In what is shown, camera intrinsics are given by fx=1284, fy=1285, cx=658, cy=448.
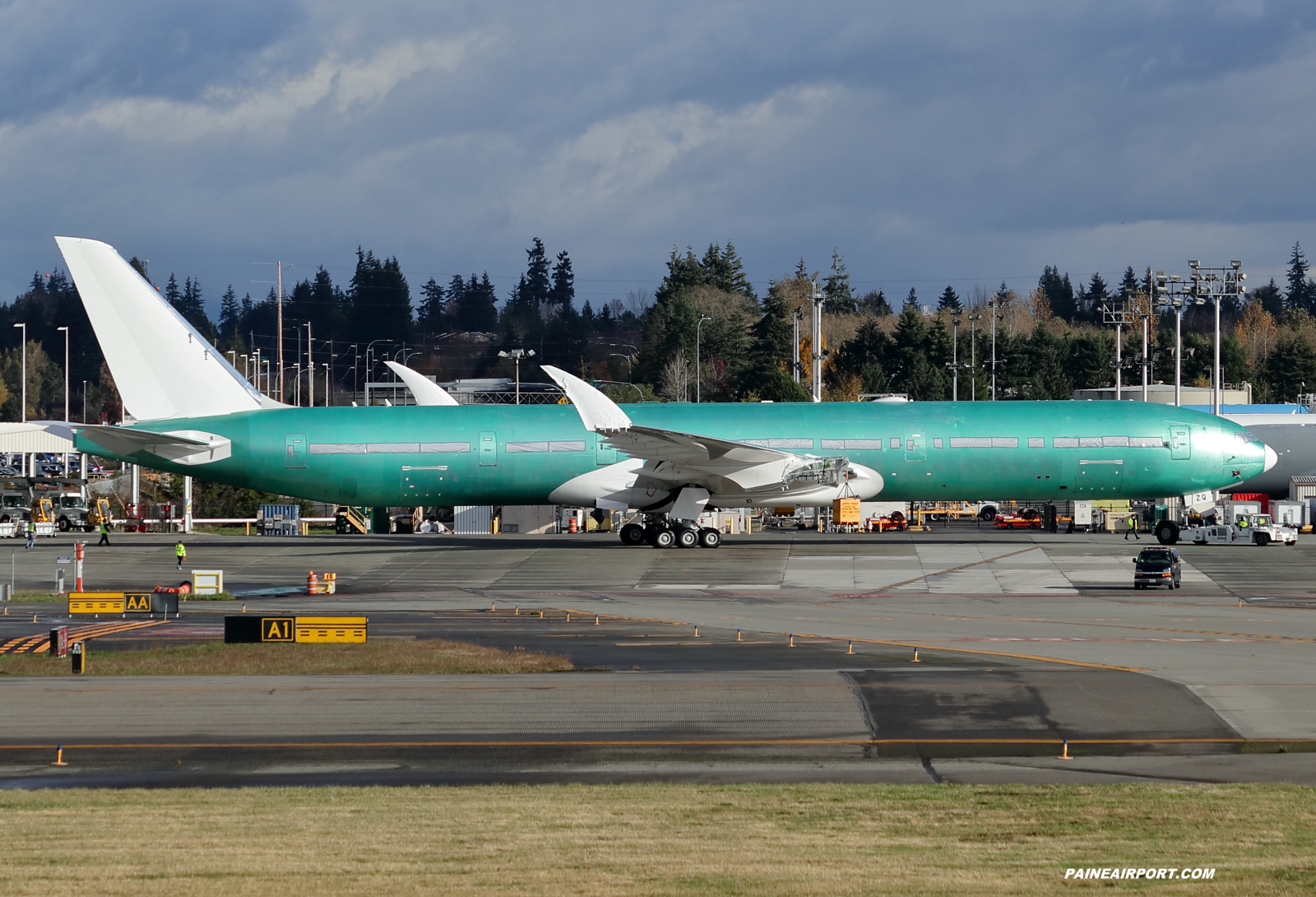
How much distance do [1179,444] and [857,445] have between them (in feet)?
43.0

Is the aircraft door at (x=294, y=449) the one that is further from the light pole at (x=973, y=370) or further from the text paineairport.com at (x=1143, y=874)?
the light pole at (x=973, y=370)

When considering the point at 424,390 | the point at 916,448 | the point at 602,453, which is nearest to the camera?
the point at 916,448

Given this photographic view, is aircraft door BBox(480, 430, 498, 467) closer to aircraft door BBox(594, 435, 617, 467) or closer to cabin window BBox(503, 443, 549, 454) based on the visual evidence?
cabin window BBox(503, 443, 549, 454)

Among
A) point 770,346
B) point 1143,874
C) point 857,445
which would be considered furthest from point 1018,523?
point 1143,874

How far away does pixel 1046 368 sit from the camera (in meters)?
151

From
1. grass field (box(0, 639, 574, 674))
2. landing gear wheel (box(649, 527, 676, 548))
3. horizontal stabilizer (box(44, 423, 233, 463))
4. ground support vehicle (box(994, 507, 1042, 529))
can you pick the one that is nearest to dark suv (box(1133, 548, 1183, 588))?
landing gear wheel (box(649, 527, 676, 548))

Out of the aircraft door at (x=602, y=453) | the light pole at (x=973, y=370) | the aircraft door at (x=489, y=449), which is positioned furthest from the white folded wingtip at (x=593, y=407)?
the light pole at (x=973, y=370)

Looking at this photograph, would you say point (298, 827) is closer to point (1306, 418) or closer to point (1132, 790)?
point (1132, 790)

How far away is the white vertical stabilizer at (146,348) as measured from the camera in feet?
161

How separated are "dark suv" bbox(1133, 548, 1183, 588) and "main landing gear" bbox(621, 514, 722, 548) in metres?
17.9

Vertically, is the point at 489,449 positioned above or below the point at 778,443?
below

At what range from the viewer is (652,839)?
11805 mm

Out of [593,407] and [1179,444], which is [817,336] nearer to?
[1179,444]

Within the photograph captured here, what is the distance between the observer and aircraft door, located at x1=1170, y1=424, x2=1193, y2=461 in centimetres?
5156
